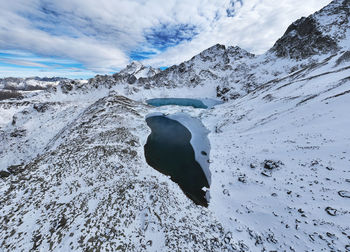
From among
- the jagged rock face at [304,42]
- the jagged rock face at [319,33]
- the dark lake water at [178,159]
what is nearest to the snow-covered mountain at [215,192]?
the dark lake water at [178,159]

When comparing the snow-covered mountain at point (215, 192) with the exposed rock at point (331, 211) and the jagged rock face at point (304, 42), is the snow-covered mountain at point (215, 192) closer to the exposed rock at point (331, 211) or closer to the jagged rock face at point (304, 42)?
the exposed rock at point (331, 211)

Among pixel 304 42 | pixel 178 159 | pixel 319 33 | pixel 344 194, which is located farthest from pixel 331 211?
pixel 319 33

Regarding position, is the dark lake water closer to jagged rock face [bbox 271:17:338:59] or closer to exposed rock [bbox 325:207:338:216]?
exposed rock [bbox 325:207:338:216]

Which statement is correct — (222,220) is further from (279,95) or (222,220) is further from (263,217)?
(279,95)

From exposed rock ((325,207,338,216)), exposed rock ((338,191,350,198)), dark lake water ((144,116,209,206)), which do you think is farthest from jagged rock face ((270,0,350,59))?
exposed rock ((325,207,338,216))

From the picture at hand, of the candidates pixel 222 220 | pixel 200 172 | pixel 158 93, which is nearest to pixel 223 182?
pixel 200 172
